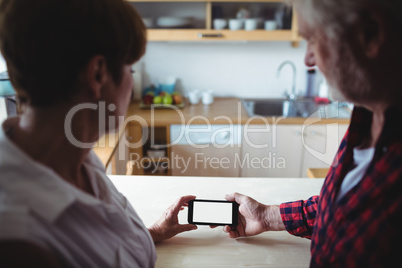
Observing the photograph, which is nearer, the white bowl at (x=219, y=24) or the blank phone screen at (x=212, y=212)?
the blank phone screen at (x=212, y=212)

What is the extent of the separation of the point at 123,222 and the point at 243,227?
0.39m

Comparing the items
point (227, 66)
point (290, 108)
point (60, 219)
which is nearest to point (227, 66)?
point (227, 66)

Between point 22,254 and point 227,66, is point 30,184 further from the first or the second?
point 227,66

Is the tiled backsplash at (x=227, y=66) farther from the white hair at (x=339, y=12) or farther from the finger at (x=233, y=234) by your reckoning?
the white hair at (x=339, y=12)

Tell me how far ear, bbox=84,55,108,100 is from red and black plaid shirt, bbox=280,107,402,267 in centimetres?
52

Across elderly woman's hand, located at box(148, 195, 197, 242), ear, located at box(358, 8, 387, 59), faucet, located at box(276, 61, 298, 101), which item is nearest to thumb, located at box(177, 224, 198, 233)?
elderly woman's hand, located at box(148, 195, 197, 242)

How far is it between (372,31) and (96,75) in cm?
47

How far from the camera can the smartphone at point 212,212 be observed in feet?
3.34

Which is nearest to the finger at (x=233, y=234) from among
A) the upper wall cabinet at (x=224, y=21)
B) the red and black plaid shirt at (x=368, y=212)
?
the red and black plaid shirt at (x=368, y=212)

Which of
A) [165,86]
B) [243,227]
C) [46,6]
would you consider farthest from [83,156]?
[165,86]

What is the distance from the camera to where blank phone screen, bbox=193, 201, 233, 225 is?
1.03m

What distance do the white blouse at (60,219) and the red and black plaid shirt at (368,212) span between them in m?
0.41

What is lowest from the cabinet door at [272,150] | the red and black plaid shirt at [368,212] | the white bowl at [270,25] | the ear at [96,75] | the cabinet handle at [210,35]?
the cabinet door at [272,150]

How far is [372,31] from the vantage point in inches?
23.0
